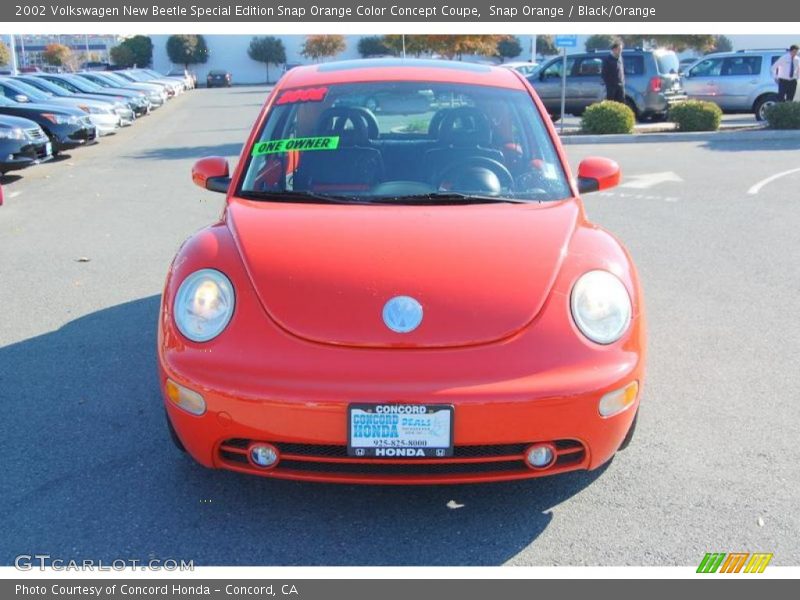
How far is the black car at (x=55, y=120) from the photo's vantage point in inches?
577

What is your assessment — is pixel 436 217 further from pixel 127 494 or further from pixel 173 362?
pixel 127 494

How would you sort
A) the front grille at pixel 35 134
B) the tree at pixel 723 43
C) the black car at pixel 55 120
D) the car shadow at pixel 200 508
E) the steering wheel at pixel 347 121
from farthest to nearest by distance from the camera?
the tree at pixel 723 43 < the black car at pixel 55 120 < the front grille at pixel 35 134 < the steering wheel at pixel 347 121 < the car shadow at pixel 200 508

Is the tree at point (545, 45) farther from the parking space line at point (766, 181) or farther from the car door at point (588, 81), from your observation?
the parking space line at point (766, 181)

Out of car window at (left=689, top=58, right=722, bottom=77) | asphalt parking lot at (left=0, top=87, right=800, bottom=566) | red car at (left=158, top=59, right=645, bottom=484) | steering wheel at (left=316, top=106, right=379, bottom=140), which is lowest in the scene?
asphalt parking lot at (left=0, top=87, right=800, bottom=566)

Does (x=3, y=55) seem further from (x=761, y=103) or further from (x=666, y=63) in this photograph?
(x=761, y=103)

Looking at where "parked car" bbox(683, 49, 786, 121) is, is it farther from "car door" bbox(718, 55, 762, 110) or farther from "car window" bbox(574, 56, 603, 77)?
"car window" bbox(574, 56, 603, 77)

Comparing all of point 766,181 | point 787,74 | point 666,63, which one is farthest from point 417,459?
point 666,63

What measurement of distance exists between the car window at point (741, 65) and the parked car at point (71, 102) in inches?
586

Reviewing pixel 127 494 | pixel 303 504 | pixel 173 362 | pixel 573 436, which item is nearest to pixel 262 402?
pixel 173 362

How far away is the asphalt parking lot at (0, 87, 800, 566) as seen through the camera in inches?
112

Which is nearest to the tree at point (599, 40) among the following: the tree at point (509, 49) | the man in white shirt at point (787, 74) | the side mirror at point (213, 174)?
the tree at point (509, 49)

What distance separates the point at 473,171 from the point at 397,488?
1.56m

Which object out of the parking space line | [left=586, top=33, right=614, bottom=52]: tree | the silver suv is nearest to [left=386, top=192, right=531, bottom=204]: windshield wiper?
the parking space line

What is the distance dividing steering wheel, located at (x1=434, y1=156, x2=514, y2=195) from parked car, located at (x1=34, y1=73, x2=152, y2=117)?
21.0 m
